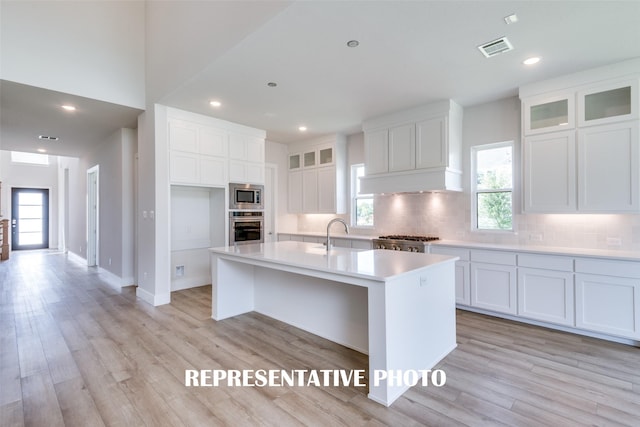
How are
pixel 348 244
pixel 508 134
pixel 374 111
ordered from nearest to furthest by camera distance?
pixel 508 134, pixel 374 111, pixel 348 244

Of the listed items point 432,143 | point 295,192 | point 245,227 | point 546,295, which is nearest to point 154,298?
point 245,227

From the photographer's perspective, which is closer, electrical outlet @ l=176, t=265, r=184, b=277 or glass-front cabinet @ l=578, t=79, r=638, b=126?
glass-front cabinet @ l=578, t=79, r=638, b=126

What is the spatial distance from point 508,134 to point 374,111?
70.0 inches

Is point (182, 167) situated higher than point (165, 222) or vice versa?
point (182, 167)

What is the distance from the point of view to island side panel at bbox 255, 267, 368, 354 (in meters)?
2.76

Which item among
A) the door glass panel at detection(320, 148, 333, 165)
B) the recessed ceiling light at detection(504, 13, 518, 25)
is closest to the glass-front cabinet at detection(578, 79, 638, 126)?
the recessed ceiling light at detection(504, 13, 518, 25)

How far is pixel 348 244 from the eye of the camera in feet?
16.9

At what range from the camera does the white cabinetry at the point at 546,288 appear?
123 inches

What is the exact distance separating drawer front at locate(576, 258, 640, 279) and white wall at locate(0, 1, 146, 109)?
569cm

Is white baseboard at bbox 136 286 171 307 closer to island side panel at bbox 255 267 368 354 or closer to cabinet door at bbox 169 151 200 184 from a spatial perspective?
island side panel at bbox 255 267 368 354

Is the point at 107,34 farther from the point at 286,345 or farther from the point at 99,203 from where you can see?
the point at 286,345

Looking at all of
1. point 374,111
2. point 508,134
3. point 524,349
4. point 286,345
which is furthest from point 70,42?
point 524,349

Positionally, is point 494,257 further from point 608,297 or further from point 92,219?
point 92,219

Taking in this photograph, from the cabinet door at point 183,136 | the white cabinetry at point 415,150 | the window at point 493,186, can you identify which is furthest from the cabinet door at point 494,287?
the cabinet door at point 183,136
